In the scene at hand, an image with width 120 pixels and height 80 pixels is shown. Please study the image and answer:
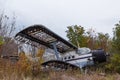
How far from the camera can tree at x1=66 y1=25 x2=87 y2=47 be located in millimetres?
31291

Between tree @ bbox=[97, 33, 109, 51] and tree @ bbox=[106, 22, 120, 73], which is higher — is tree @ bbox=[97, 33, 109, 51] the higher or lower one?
the higher one

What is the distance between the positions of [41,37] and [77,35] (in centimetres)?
1588

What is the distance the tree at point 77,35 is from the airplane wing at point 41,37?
11709mm

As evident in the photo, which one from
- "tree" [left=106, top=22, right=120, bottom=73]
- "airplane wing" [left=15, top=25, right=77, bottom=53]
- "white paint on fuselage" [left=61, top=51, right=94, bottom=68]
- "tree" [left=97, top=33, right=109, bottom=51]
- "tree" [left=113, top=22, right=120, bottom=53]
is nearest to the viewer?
"airplane wing" [left=15, top=25, right=77, bottom=53]

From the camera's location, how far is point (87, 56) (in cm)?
1775

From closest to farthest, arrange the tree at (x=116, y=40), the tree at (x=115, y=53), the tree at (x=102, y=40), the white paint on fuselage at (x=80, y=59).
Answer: the white paint on fuselage at (x=80, y=59), the tree at (x=115, y=53), the tree at (x=116, y=40), the tree at (x=102, y=40)

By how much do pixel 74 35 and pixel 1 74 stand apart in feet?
83.9

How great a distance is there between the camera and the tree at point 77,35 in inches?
1232

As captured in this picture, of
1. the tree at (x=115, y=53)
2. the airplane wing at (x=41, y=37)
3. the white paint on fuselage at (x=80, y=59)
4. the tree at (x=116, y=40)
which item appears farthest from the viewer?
the tree at (x=116, y=40)

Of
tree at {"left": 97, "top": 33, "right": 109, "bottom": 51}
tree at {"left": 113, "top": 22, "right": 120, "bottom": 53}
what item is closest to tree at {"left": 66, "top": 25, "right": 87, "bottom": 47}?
tree at {"left": 97, "top": 33, "right": 109, "bottom": 51}

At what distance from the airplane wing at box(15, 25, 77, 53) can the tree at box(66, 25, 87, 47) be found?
1171 centimetres

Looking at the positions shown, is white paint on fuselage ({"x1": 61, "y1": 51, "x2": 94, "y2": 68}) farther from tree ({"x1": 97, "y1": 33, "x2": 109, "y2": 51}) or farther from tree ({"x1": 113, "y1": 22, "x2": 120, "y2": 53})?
tree ({"x1": 97, "y1": 33, "x2": 109, "y2": 51})

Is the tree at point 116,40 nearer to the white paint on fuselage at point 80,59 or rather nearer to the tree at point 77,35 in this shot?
the white paint on fuselage at point 80,59

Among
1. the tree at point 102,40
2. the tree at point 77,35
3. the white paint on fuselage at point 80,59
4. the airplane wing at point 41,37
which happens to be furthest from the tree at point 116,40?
the tree at point 102,40
